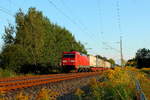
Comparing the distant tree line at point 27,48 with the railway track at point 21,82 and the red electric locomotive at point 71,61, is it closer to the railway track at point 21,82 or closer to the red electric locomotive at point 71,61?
the red electric locomotive at point 71,61

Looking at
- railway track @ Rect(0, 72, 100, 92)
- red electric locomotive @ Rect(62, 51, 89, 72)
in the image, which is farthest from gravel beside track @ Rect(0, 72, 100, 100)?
red electric locomotive @ Rect(62, 51, 89, 72)

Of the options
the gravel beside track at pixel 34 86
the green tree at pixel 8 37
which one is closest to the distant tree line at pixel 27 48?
the green tree at pixel 8 37

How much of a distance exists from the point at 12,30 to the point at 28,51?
164 inches

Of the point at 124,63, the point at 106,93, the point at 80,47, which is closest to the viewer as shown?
the point at 106,93

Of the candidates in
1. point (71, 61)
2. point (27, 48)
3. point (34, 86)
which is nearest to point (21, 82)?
point (34, 86)

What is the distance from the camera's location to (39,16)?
43562 millimetres

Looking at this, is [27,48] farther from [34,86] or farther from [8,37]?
[34,86]

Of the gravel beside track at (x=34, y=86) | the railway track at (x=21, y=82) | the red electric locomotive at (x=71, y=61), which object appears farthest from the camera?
the red electric locomotive at (x=71, y=61)

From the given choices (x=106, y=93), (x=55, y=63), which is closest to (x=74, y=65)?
(x=55, y=63)

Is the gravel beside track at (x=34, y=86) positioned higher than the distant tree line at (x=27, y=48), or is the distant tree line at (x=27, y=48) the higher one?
the distant tree line at (x=27, y=48)

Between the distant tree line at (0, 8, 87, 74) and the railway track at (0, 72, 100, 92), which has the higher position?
the distant tree line at (0, 8, 87, 74)

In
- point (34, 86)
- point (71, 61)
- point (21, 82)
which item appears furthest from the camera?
point (71, 61)

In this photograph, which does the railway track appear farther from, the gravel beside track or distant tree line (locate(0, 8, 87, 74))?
distant tree line (locate(0, 8, 87, 74))

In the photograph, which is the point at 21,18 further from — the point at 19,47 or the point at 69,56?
the point at 69,56
